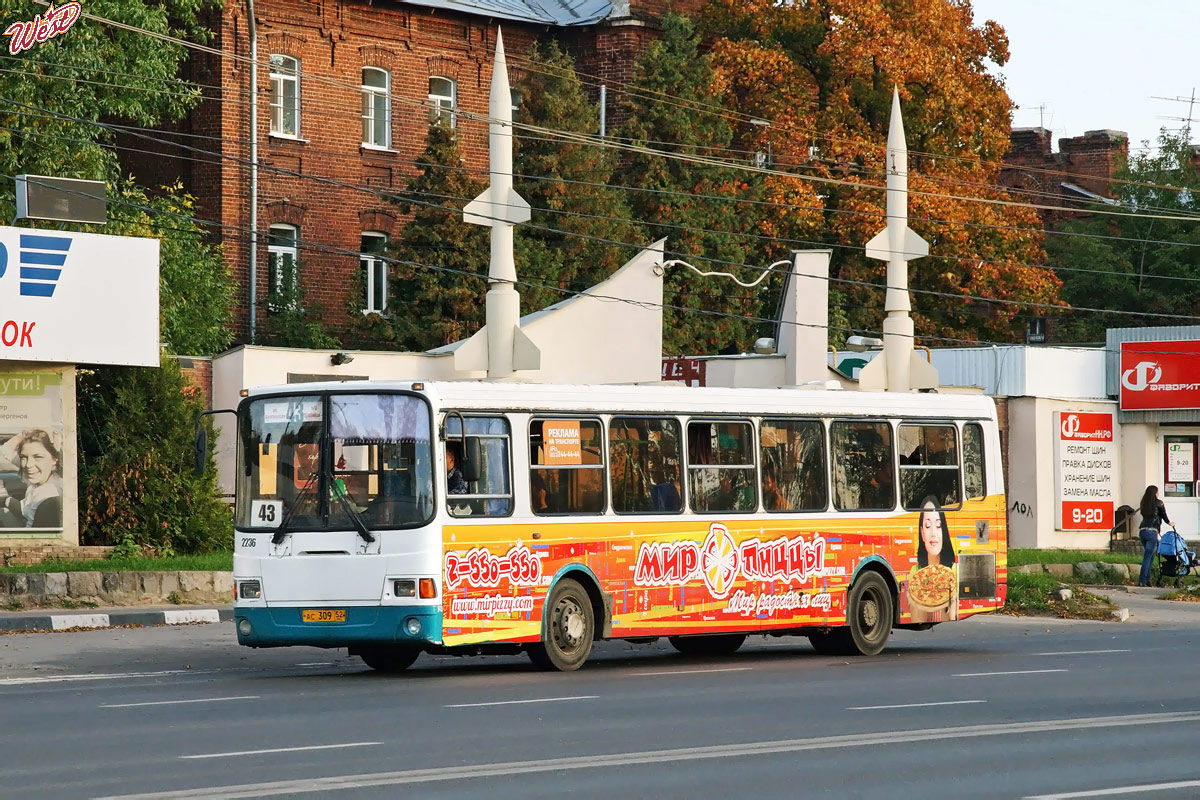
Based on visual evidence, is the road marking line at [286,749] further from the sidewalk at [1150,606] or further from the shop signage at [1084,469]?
the shop signage at [1084,469]

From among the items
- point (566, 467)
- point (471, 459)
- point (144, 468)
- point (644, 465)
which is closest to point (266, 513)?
point (471, 459)

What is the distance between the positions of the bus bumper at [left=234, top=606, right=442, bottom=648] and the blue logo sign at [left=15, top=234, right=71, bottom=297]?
11.9 meters

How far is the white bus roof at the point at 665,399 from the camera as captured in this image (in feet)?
56.4

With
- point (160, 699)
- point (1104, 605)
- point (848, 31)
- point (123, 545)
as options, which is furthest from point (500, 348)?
point (848, 31)

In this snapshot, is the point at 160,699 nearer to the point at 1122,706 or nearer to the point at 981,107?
the point at 1122,706

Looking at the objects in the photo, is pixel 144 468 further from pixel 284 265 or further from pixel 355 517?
pixel 284 265

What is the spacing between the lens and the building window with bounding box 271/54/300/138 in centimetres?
4606

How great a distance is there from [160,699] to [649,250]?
88.1ft

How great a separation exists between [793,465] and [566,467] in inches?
121

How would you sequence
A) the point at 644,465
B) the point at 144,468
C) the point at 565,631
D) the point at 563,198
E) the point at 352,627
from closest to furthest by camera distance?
the point at 352,627 → the point at 565,631 → the point at 644,465 → the point at 144,468 → the point at 563,198

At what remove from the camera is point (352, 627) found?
1666cm

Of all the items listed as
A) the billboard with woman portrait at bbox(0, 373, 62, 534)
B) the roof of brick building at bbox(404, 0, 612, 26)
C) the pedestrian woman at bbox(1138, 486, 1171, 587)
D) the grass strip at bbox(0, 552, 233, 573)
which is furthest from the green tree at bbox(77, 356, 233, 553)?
the roof of brick building at bbox(404, 0, 612, 26)

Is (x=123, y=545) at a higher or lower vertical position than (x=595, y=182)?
lower

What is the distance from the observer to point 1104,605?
95.0ft
